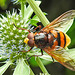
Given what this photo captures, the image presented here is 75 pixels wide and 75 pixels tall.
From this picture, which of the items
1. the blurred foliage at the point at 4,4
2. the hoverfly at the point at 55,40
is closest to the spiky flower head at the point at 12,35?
the hoverfly at the point at 55,40

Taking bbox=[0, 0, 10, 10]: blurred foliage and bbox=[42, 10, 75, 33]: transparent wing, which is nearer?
bbox=[42, 10, 75, 33]: transparent wing

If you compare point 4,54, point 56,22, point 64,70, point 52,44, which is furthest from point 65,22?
point 64,70

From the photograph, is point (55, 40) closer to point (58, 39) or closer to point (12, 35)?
point (58, 39)

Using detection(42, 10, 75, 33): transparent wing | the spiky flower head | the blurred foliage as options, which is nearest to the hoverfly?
detection(42, 10, 75, 33): transparent wing

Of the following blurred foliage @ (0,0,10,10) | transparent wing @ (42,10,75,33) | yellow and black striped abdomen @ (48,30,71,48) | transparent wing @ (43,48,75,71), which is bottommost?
transparent wing @ (43,48,75,71)

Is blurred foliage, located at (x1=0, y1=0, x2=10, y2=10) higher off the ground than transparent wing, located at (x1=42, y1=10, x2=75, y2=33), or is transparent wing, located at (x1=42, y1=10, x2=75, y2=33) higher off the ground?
blurred foliage, located at (x1=0, y1=0, x2=10, y2=10)

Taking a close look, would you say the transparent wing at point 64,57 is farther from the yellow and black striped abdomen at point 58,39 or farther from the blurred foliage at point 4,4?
the blurred foliage at point 4,4

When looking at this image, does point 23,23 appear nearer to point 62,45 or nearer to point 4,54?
point 4,54

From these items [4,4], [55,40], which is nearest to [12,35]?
[55,40]

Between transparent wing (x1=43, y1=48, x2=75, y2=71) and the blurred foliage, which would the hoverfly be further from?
the blurred foliage
